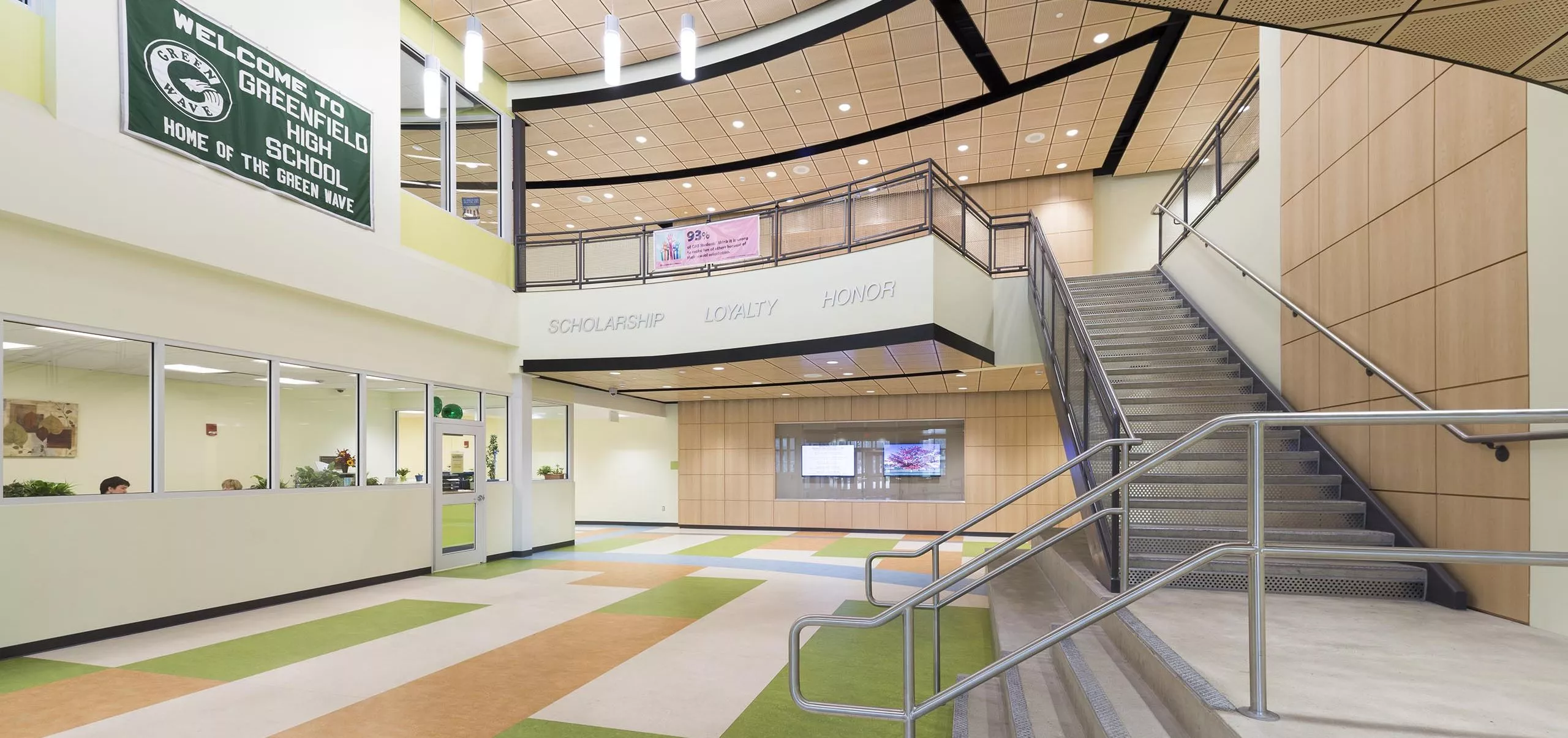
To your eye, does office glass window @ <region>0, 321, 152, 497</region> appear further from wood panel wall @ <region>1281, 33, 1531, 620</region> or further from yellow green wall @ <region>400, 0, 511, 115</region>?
wood panel wall @ <region>1281, 33, 1531, 620</region>

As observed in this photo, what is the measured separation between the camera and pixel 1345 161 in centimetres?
562

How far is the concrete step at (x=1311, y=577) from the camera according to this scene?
4316mm

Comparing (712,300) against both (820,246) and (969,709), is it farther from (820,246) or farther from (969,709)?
(969,709)

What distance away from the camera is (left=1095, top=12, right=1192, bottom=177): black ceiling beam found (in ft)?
30.5

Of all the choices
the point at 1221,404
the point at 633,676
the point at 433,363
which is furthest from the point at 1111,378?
the point at 433,363

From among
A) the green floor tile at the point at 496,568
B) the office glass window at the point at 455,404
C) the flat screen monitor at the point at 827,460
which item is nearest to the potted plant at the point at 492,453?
the office glass window at the point at 455,404

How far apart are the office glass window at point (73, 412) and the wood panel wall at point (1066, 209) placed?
12850 mm

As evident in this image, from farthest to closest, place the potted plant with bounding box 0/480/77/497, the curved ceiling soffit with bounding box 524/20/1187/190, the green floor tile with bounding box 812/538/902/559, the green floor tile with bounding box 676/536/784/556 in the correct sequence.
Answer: the green floor tile with bounding box 676/536/784/556, the green floor tile with bounding box 812/538/902/559, the curved ceiling soffit with bounding box 524/20/1187/190, the potted plant with bounding box 0/480/77/497

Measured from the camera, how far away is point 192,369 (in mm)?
7156

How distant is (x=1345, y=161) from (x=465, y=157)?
420 inches

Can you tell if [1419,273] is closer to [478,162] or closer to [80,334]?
[80,334]

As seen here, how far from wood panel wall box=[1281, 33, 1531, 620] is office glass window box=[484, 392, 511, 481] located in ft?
32.9

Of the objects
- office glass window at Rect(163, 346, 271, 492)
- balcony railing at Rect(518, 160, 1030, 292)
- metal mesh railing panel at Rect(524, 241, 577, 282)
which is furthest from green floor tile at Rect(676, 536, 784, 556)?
office glass window at Rect(163, 346, 271, 492)

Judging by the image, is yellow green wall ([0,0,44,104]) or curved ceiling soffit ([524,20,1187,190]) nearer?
yellow green wall ([0,0,44,104])
